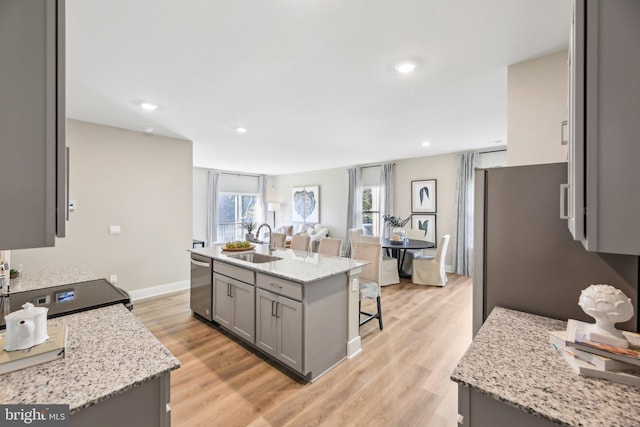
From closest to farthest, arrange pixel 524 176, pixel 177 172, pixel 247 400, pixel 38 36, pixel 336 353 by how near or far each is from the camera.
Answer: pixel 38 36, pixel 524 176, pixel 247 400, pixel 336 353, pixel 177 172

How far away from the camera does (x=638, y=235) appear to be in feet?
2.29

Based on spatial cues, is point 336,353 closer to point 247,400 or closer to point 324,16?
point 247,400

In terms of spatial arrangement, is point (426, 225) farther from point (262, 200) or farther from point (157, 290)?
point (262, 200)

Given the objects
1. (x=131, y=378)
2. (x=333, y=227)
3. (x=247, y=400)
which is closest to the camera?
(x=131, y=378)

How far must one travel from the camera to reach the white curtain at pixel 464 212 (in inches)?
213

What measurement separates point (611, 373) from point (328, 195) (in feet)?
23.9

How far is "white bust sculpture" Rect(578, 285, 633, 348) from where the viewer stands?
948mm

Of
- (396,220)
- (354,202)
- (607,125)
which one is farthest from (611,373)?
(354,202)

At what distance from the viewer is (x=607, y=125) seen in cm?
73

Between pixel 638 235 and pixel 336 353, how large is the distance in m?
2.20

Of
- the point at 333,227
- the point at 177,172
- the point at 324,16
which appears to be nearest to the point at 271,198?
the point at 333,227

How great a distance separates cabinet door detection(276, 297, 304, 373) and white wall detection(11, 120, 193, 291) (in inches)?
118

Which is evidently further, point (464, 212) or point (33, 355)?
point (464, 212)

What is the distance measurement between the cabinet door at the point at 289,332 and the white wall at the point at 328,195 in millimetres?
5376
